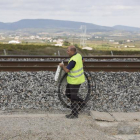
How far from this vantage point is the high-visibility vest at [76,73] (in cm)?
757

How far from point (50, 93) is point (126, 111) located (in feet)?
7.52

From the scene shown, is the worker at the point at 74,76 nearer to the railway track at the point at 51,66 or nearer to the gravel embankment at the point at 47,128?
the gravel embankment at the point at 47,128

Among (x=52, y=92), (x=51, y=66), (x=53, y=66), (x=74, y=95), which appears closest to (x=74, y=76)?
(x=74, y=95)

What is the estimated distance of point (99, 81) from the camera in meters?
10.6

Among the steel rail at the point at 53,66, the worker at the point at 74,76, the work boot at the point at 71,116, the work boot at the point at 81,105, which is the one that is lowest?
the work boot at the point at 71,116

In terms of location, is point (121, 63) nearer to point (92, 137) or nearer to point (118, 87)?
point (118, 87)

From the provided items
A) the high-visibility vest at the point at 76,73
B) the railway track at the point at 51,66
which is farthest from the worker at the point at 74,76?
the railway track at the point at 51,66

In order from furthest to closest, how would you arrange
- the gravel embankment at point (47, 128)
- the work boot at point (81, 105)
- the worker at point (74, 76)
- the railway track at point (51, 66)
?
the railway track at point (51, 66) < the work boot at point (81, 105) < the worker at point (74, 76) < the gravel embankment at point (47, 128)

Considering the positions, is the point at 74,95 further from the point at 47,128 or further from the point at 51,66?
the point at 51,66

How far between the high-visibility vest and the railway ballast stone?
984 mm

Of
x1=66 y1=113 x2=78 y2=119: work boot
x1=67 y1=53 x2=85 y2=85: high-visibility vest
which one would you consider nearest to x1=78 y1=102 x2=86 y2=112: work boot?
x1=66 y1=113 x2=78 y2=119: work boot

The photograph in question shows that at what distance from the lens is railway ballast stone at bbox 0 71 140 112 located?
8.71 metres

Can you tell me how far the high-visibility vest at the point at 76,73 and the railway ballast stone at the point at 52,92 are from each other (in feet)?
3.23

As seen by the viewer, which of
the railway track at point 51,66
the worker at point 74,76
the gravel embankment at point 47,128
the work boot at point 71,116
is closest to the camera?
the gravel embankment at point 47,128
